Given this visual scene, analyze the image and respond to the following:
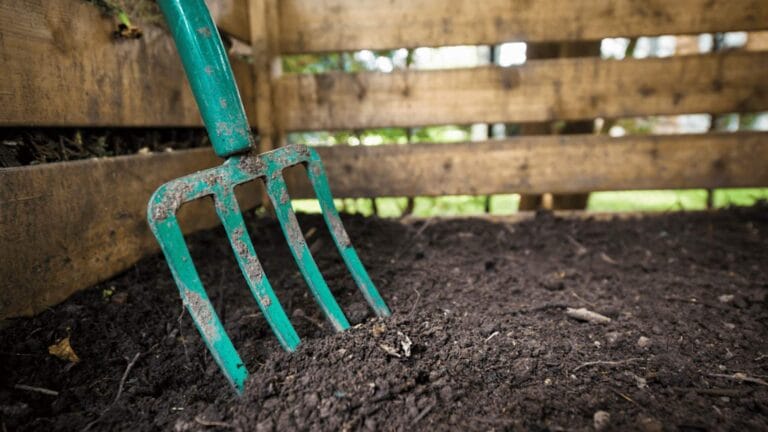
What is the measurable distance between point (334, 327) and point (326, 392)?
0.29 metres

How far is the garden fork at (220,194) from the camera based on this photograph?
3.62 ft

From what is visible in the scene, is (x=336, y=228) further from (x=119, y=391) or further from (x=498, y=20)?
(x=498, y=20)

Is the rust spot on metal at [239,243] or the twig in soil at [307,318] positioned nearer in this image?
the rust spot on metal at [239,243]

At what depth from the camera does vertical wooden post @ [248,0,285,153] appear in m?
2.26

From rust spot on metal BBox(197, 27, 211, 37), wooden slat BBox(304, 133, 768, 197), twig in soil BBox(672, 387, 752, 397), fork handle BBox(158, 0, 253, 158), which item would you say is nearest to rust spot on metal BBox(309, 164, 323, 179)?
fork handle BBox(158, 0, 253, 158)

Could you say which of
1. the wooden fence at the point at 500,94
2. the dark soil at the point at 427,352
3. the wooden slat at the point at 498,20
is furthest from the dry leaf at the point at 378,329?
the wooden slat at the point at 498,20

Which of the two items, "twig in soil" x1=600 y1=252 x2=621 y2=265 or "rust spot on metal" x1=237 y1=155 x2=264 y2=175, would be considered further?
"twig in soil" x1=600 y1=252 x2=621 y2=265

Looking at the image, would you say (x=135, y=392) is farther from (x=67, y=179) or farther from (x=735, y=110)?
(x=735, y=110)

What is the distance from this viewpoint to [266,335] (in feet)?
4.58

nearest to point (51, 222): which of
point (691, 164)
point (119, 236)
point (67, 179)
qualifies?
point (67, 179)

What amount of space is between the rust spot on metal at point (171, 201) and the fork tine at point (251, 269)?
0.31ft

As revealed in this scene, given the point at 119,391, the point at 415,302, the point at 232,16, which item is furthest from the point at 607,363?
the point at 232,16

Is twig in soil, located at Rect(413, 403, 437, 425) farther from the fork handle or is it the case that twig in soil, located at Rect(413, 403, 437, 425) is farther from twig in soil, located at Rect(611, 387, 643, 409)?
the fork handle

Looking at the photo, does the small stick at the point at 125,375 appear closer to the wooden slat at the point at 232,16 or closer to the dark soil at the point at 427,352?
the dark soil at the point at 427,352
